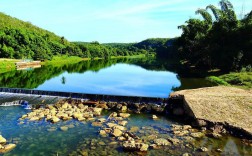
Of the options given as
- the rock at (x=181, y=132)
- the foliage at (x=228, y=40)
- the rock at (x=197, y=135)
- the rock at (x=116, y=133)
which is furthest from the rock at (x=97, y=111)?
the foliage at (x=228, y=40)

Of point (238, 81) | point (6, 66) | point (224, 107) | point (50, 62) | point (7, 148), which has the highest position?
point (238, 81)

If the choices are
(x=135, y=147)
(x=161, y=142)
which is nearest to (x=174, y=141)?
(x=161, y=142)

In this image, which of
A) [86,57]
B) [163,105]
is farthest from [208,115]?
[86,57]

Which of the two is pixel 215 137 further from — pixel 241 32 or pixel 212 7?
pixel 212 7

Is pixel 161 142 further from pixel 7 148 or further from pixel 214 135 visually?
pixel 7 148

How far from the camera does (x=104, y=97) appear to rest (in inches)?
1138

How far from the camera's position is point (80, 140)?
18.4 meters

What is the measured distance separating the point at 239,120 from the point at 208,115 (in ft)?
7.11

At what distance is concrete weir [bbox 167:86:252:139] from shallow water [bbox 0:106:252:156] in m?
1.27

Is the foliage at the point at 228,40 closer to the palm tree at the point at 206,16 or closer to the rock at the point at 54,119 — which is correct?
the palm tree at the point at 206,16

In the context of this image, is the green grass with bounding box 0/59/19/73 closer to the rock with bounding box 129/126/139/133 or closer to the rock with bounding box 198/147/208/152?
the rock with bounding box 129/126/139/133

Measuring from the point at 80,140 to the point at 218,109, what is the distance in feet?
35.3

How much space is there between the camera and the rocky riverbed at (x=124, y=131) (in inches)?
665

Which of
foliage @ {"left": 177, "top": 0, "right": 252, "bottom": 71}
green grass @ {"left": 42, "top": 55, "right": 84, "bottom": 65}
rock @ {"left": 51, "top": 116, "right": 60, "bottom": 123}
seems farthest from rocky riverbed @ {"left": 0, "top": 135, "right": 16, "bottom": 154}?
green grass @ {"left": 42, "top": 55, "right": 84, "bottom": 65}
